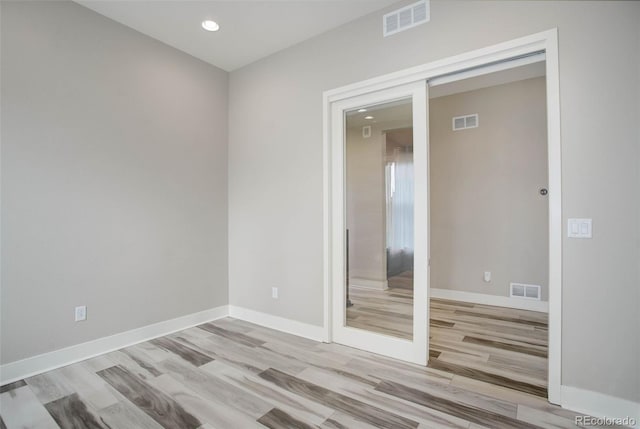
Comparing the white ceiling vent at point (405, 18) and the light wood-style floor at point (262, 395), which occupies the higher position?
the white ceiling vent at point (405, 18)

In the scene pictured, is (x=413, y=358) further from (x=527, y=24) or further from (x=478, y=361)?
(x=527, y=24)

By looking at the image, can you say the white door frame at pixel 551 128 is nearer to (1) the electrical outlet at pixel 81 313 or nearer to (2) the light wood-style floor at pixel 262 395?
(2) the light wood-style floor at pixel 262 395

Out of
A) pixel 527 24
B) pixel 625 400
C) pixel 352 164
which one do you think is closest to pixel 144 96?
pixel 352 164

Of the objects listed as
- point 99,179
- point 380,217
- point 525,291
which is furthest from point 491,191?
point 99,179

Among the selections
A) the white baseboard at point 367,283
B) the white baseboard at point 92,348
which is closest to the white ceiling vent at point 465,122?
the white baseboard at point 367,283

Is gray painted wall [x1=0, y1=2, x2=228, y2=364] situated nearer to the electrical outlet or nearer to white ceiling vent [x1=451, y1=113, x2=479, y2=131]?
the electrical outlet

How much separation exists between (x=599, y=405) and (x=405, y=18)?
311cm

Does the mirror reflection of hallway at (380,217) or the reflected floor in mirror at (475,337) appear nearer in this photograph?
the reflected floor in mirror at (475,337)

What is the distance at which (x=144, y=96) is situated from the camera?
10.6 feet

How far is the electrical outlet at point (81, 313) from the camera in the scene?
2732 mm

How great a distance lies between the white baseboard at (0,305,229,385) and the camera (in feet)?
7.89

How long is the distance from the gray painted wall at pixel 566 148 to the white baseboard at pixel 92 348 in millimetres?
941

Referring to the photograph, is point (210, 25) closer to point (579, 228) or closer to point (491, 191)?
point (579, 228)

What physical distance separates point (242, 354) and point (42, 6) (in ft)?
11.0
